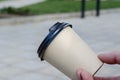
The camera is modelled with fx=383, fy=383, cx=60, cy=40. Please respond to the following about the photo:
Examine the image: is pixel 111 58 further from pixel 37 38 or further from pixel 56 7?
pixel 56 7

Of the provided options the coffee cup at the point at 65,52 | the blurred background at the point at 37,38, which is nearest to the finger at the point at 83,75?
the coffee cup at the point at 65,52

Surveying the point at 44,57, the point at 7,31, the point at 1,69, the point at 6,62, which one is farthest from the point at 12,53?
the point at 44,57

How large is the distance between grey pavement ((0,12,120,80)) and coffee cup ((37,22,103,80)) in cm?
78

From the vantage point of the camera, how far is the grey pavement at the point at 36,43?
16.9ft

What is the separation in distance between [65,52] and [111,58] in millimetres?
353

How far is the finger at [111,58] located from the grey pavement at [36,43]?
1.77 ft

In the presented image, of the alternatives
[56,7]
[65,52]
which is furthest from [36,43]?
[56,7]

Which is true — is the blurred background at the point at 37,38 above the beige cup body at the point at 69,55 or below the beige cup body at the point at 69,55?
below

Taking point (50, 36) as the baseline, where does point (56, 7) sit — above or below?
below

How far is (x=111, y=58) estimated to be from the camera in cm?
206

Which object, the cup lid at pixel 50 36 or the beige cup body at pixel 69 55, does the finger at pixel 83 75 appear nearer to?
the beige cup body at pixel 69 55

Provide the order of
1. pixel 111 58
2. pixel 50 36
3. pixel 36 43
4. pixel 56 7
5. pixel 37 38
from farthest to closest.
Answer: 1. pixel 56 7
2. pixel 37 38
3. pixel 36 43
4. pixel 111 58
5. pixel 50 36

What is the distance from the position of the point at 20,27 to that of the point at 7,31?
2.44 ft

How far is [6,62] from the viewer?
580 cm
